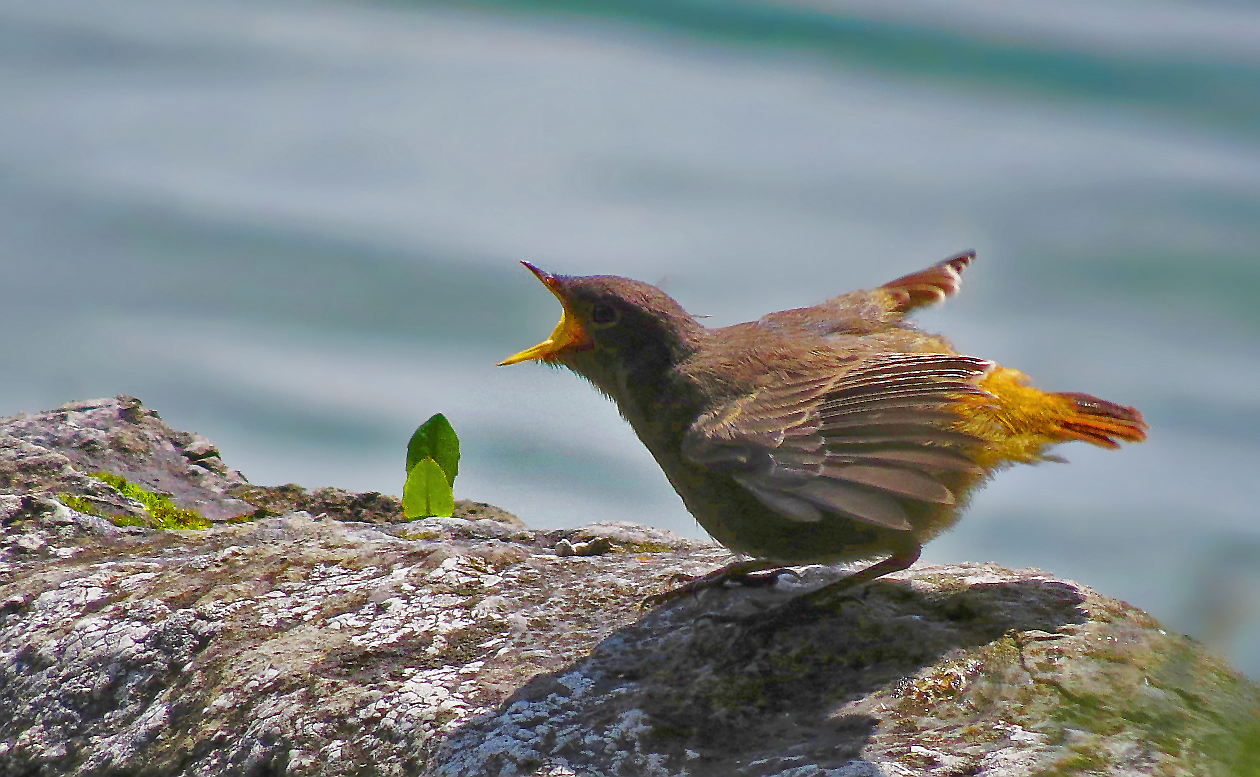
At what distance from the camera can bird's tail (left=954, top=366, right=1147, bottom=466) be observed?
379 cm

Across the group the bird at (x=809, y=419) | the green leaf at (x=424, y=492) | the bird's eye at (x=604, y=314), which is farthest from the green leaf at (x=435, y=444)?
the bird's eye at (x=604, y=314)

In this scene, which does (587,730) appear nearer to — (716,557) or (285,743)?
(285,743)

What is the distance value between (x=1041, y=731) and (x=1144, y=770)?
266mm

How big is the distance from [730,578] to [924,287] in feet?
5.51

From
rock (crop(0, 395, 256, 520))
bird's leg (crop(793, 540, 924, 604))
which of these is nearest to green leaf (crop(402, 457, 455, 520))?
rock (crop(0, 395, 256, 520))

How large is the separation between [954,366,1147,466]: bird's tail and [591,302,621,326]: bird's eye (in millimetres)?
1217

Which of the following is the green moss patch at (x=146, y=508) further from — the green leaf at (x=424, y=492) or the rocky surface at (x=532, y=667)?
the green leaf at (x=424, y=492)

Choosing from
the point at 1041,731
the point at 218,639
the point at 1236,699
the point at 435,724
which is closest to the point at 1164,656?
the point at 1236,699

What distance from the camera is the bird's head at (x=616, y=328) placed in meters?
4.00

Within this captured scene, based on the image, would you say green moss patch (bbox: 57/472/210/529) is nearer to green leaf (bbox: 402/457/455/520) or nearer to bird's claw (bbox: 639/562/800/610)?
green leaf (bbox: 402/457/455/520)

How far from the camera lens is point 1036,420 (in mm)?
3904

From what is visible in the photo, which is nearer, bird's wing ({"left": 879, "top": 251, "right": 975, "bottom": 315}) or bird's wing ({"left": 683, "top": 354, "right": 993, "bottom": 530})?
bird's wing ({"left": 683, "top": 354, "right": 993, "bottom": 530})

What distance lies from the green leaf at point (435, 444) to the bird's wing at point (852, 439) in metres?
1.45

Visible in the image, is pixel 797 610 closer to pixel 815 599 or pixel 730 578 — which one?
pixel 815 599
